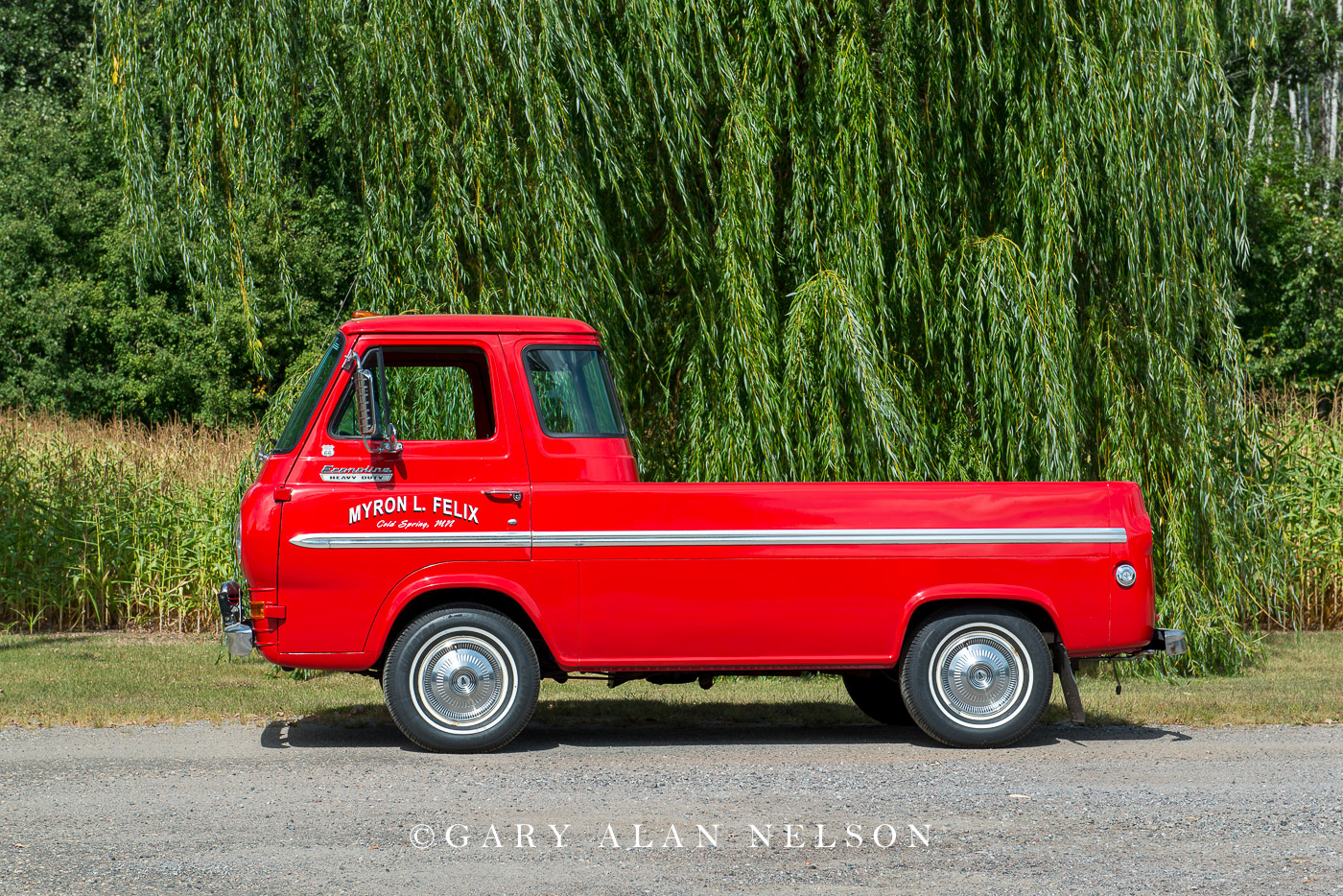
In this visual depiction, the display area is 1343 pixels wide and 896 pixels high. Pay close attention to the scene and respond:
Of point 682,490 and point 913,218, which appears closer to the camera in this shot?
point 682,490

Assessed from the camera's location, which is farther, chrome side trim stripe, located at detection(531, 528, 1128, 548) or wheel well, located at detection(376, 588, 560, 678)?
wheel well, located at detection(376, 588, 560, 678)

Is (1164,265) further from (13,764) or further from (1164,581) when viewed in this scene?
(13,764)

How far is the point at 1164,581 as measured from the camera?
1068cm

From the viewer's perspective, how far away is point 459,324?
786cm

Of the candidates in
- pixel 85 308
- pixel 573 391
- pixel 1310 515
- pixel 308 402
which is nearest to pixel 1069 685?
pixel 573 391

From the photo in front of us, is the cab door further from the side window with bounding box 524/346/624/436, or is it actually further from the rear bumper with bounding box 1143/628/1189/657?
the rear bumper with bounding box 1143/628/1189/657

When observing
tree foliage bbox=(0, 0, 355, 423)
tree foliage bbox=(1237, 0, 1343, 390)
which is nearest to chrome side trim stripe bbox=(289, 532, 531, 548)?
tree foliage bbox=(1237, 0, 1343, 390)

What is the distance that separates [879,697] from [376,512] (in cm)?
350

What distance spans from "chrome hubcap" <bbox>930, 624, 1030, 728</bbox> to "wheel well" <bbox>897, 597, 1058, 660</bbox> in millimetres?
144

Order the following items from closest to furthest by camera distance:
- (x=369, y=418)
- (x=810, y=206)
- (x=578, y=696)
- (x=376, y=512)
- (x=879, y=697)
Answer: (x=369, y=418) < (x=376, y=512) < (x=879, y=697) < (x=578, y=696) < (x=810, y=206)

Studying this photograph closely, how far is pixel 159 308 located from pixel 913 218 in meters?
21.4

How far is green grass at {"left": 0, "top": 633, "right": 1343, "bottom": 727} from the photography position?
884cm

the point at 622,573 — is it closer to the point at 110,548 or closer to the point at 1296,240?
the point at 110,548

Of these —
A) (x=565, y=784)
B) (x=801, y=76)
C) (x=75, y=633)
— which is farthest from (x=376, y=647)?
(x=75, y=633)
